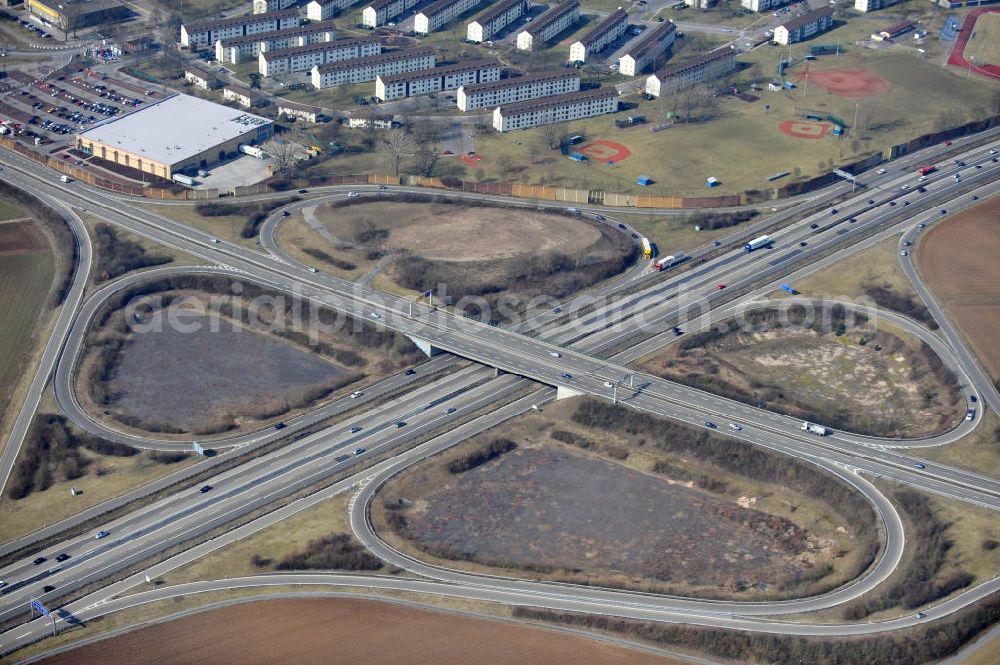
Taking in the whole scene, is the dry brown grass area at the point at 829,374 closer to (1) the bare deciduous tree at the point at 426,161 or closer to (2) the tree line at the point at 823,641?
(2) the tree line at the point at 823,641

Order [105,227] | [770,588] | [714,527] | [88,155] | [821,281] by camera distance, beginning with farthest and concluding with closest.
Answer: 1. [88,155]
2. [105,227]
3. [821,281]
4. [714,527]
5. [770,588]

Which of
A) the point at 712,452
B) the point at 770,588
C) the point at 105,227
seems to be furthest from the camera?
the point at 105,227

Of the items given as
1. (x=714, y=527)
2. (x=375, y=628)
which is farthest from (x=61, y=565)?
(x=714, y=527)

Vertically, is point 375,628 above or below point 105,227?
below

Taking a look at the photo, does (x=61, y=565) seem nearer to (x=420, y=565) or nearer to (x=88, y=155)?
(x=420, y=565)

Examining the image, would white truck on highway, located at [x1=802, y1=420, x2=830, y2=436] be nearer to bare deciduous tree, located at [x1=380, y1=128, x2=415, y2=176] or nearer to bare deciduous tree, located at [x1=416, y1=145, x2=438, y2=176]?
bare deciduous tree, located at [x1=416, y1=145, x2=438, y2=176]

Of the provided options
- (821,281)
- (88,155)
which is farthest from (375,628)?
(88,155)

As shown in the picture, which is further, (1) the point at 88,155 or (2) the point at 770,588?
(1) the point at 88,155
